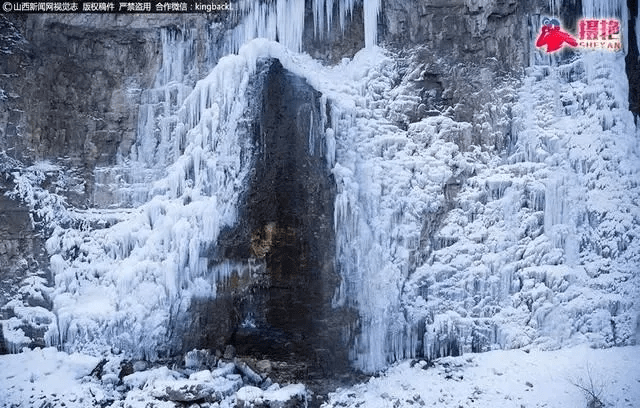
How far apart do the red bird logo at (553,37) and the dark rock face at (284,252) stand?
4780mm

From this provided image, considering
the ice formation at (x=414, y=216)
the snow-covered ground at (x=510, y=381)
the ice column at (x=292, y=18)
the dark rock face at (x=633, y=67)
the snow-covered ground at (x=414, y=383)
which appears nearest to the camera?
the snow-covered ground at (x=510, y=381)

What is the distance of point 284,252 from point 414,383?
136 inches

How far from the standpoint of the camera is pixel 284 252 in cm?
1347

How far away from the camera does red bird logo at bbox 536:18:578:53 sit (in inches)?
548

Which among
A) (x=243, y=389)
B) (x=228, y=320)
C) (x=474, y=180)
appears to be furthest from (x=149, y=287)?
(x=474, y=180)

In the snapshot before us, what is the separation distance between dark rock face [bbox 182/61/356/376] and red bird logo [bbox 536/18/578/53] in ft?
15.7

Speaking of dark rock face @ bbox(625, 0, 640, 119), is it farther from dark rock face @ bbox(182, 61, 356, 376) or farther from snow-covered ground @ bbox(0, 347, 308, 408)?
snow-covered ground @ bbox(0, 347, 308, 408)

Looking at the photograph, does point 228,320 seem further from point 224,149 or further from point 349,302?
point 224,149

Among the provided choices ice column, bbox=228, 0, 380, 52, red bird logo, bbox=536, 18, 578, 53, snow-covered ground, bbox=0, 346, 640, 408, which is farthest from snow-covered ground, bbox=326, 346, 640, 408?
ice column, bbox=228, 0, 380, 52

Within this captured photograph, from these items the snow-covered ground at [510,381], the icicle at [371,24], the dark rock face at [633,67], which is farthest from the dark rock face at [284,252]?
the dark rock face at [633,67]

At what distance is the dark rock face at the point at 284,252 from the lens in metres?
A: 13.2

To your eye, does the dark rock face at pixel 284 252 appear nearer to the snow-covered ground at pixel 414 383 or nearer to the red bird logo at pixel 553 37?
the snow-covered ground at pixel 414 383

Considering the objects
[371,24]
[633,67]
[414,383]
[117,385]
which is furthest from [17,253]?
[633,67]

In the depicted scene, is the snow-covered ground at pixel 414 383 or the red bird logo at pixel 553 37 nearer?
the snow-covered ground at pixel 414 383
